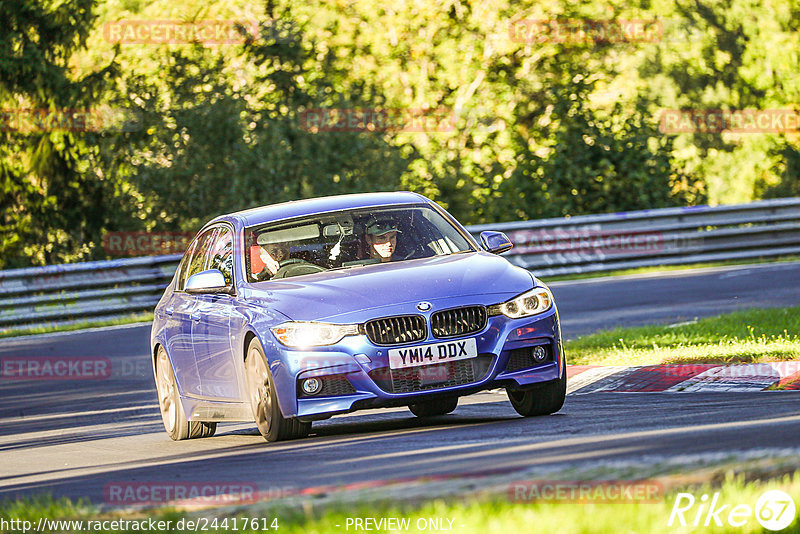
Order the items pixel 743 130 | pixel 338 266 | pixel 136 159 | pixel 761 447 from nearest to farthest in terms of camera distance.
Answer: pixel 761 447 < pixel 338 266 < pixel 136 159 < pixel 743 130

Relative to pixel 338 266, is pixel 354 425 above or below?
below

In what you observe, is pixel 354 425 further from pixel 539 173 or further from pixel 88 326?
pixel 539 173

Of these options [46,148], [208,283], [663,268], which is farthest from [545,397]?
[46,148]

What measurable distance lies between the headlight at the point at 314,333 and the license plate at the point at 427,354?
0.97 feet

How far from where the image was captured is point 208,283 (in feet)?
31.7

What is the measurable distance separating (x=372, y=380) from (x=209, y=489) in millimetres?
1719

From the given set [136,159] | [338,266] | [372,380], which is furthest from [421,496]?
[136,159]

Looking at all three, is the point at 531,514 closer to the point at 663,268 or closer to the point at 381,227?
the point at 381,227

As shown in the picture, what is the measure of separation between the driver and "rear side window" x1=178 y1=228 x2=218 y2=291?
160cm

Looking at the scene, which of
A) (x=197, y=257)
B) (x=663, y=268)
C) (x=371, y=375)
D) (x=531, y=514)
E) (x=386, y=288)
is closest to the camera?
(x=531, y=514)

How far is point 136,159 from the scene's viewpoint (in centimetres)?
2692

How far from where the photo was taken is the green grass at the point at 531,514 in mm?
4918

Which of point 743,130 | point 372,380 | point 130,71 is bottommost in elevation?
point 743,130

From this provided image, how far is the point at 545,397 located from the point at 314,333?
1632 mm
